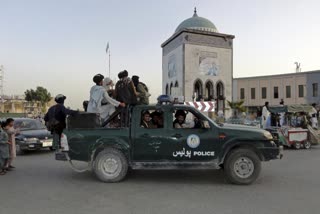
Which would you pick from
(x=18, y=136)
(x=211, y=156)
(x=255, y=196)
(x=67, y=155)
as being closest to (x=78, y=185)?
(x=67, y=155)

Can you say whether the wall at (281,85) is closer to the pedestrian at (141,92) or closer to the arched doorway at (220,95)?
the arched doorway at (220,95)

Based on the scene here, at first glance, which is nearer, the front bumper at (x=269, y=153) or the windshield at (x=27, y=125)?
the front bumper at (x=269, y=153)

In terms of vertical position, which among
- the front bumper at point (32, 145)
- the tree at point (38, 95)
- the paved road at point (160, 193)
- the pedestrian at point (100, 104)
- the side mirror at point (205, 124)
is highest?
the tree at point (38, 95)

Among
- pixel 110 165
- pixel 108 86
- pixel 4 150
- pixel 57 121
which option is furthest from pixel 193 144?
pixel 4 150

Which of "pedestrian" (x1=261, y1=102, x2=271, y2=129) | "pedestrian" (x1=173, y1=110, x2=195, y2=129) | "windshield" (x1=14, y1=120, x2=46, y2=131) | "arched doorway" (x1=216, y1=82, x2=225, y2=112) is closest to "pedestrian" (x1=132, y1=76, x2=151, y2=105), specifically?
"pedestrian" (x1=173, y1=110, x2=195, y2=129)

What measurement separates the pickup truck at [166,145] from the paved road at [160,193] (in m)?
0.40

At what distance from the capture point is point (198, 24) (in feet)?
185

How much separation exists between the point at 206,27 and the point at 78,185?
5239 centimetres

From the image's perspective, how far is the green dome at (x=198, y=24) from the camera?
2202 inches

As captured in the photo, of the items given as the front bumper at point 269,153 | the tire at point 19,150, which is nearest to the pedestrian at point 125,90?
the front bumper at point 269,153

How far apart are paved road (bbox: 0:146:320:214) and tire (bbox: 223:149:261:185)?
19 centimetres

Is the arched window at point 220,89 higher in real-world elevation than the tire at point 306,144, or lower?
higher

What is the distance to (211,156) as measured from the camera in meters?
7.09

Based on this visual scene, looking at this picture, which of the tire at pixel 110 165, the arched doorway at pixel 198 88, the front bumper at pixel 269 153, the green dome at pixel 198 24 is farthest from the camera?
the green dome at pixel 198 24
